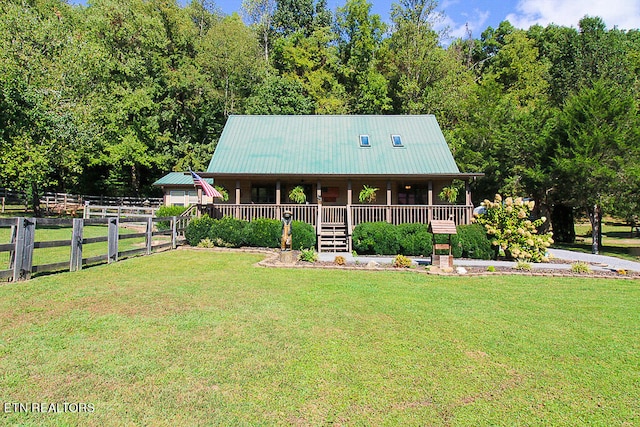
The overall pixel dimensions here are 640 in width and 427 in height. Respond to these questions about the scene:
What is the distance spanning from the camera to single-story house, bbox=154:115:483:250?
53.1 feet

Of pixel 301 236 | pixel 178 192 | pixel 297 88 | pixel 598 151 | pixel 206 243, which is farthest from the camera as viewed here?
pixel 297 88

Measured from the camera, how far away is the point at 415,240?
1415 centimetres

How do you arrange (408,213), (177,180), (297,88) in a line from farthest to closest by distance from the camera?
1. (297,88)
2. (177,180)
3. (408,213)

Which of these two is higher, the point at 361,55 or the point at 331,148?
the point at 361,55

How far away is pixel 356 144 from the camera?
19719 millimetres

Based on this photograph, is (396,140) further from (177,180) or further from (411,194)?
(177,180)

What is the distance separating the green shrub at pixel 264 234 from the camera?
14.7 metres

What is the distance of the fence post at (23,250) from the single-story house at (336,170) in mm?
9517

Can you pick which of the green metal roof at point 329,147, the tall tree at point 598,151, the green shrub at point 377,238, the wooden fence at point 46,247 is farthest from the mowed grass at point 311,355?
the tall tree at point 598,151

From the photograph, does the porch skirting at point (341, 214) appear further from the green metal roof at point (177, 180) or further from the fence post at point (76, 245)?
the green metal roof at point (177, 180)

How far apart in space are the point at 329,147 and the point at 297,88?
52.3 feet

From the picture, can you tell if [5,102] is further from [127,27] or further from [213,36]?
[213,36]

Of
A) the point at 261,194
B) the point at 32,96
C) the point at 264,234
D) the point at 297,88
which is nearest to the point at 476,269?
the point at 264,234

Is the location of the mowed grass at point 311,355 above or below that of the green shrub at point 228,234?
below
